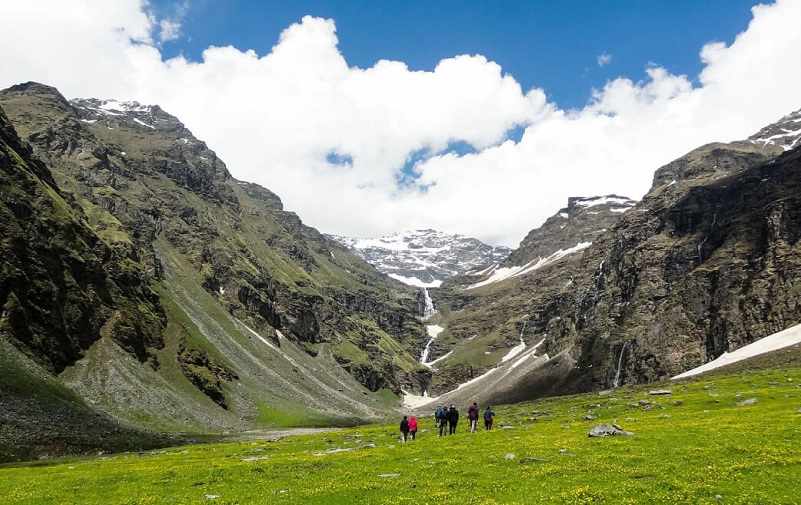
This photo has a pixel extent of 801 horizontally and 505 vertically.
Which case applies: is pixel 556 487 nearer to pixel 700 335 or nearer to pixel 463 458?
pixel 463 458

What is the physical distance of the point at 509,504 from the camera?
21547 mm

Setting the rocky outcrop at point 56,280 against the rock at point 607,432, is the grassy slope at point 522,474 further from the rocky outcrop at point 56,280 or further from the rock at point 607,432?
the rocky outcrop at point 56,280

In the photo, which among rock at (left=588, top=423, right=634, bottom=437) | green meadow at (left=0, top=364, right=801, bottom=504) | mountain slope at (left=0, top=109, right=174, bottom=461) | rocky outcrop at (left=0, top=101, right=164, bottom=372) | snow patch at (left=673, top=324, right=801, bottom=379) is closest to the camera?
green meadow at (left=0, top=364, right=801, bottom=504)

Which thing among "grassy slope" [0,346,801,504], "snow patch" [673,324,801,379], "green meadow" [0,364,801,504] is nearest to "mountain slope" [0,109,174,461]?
"grassy slope" [0,346,801,504]

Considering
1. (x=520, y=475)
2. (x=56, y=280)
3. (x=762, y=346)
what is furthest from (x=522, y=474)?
(x=56, y=280)

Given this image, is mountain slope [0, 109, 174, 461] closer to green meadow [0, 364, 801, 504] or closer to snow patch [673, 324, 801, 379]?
green meadow [0, 364, 801, 504]

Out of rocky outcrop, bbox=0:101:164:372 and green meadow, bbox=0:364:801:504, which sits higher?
rocky outcrop, bbox=0:101:164:372

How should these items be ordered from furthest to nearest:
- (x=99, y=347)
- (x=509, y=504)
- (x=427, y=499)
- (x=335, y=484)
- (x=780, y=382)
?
1. (x=99, y=347)
2. (x=780, y=382)
3. (x=335, y=484)
4. (x=427, y=499)
5. (x=509, y=504)

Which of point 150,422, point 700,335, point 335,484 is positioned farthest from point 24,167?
point 700,335

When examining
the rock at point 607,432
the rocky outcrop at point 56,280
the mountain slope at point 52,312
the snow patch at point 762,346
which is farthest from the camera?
the snow patch at point 762,346

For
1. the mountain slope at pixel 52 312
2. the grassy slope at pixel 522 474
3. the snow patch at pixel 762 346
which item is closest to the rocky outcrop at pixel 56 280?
the mountain slope at pixel 52 312

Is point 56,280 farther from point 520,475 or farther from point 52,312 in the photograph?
point 520,475

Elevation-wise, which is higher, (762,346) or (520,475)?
(762,346)

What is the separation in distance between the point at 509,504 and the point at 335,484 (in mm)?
11228
